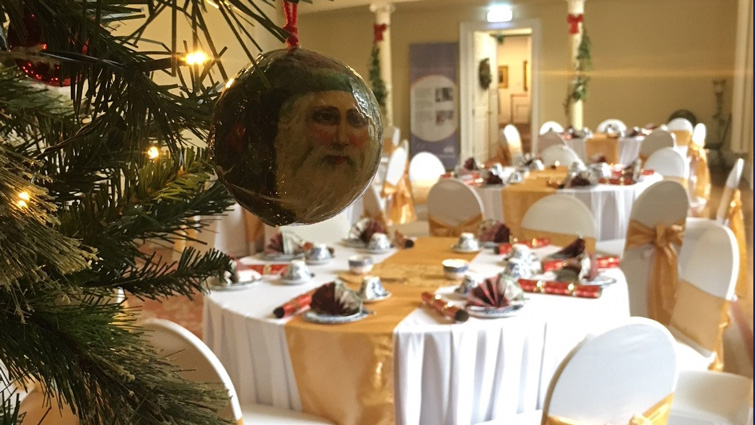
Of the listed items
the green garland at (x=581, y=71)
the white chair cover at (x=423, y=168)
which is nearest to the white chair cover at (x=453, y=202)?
the white chair cover at (x=423, y=168)

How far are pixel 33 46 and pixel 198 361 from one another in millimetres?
1219

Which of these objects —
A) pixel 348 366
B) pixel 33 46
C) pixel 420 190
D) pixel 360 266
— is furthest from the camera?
pixel 420 190

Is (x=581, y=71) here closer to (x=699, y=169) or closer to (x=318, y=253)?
(x=699, y=169)

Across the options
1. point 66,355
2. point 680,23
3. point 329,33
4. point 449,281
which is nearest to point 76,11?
point 66,355

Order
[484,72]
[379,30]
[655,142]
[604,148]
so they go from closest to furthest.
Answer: [655,142] → [604,148] → [379,30] → [484,72]

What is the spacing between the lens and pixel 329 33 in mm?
12602

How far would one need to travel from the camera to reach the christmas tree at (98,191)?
20.4 inches

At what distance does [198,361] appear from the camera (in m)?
1.66

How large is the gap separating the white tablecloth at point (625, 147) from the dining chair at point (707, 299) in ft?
17.0

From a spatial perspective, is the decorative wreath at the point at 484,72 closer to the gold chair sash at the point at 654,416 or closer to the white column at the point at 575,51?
the white column at the point at 575,51

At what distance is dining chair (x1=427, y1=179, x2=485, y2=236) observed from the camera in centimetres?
397

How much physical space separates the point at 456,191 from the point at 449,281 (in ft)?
5.59

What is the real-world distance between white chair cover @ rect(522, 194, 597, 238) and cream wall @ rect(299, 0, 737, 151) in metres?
7.46

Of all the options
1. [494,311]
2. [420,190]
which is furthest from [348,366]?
[420,190]
